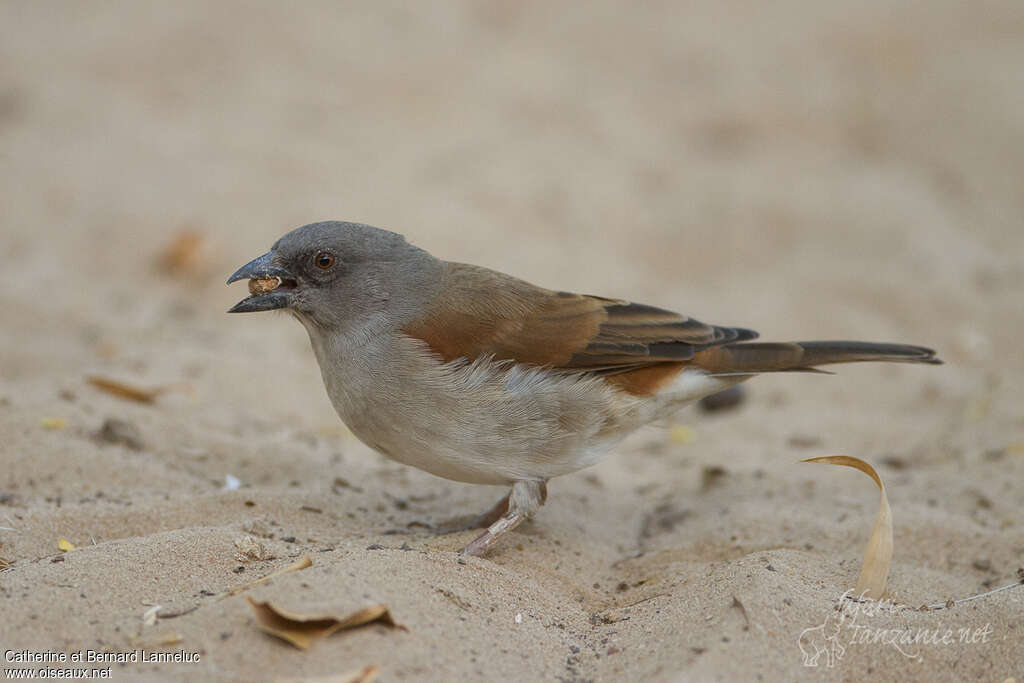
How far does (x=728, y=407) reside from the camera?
7258mm

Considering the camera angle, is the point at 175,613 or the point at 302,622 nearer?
the point at 302,622

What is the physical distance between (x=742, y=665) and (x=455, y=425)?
5.43ft

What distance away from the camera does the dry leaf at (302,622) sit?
2.98 m

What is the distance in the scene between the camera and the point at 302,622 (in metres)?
3.01

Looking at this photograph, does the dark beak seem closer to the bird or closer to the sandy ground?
the bird

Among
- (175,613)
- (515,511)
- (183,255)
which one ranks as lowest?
(175,613)

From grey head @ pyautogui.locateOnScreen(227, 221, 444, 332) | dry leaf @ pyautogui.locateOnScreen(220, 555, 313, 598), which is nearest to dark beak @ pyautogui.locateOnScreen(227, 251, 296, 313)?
grey head @ pyautogui.locateOnScreen(227, 221, 444, 332)

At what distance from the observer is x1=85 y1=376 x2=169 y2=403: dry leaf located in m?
5.93

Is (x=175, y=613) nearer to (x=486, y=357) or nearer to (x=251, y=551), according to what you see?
(x=251, y=551)

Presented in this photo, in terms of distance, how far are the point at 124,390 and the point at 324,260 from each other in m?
2.08

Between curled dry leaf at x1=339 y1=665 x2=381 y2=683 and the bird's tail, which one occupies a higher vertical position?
the bird's tail

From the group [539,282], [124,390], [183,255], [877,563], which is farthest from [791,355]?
[183,255]

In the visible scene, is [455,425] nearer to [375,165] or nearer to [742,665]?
[742,665]

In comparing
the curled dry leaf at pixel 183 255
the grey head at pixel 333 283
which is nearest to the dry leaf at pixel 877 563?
the grey head at pixel 333 283
